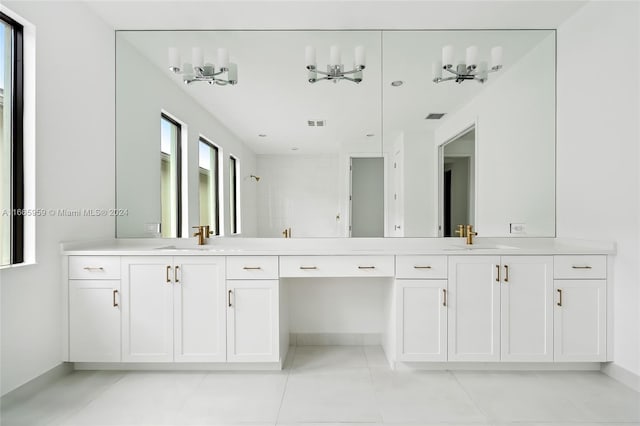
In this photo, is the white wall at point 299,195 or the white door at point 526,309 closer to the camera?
the white door at point 526,309

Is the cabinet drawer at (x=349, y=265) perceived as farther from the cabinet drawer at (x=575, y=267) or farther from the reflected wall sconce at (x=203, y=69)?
the reflected wall sconce at (x=203, y=69)

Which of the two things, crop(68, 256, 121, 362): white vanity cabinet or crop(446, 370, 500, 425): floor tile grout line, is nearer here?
crop(446, 370, 500, 425): floor tile grout line

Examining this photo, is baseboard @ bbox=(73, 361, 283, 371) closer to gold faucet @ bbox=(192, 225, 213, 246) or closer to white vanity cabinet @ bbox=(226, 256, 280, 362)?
white vanity cabinet @ bbox=(226, 256, 280, 362)

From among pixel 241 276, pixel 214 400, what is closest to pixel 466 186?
pixel 241 276

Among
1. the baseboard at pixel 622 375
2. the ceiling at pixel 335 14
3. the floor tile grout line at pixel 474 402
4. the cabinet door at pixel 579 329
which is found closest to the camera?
the floor tile grout line at pixel 474 402

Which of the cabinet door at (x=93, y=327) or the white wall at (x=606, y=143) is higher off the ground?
the white wall at (x=606, y=143)

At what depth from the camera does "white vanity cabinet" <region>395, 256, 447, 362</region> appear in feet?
7.41

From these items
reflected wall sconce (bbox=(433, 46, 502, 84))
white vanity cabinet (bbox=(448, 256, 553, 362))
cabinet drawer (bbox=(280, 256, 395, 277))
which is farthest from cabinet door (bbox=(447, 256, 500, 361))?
reflected wall sconce (bbox=(433, 46, 502, 84))

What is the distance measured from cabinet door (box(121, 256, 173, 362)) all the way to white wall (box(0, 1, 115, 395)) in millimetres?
438

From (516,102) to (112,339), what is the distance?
3.41m

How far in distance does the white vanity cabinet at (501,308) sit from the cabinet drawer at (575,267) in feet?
0.15

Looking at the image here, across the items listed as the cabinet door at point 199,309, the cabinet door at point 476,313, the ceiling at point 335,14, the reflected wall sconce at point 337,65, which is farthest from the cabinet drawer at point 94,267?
the cabinet door at point 476,313

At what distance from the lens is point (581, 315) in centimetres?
224

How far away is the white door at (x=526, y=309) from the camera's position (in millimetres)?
2240
